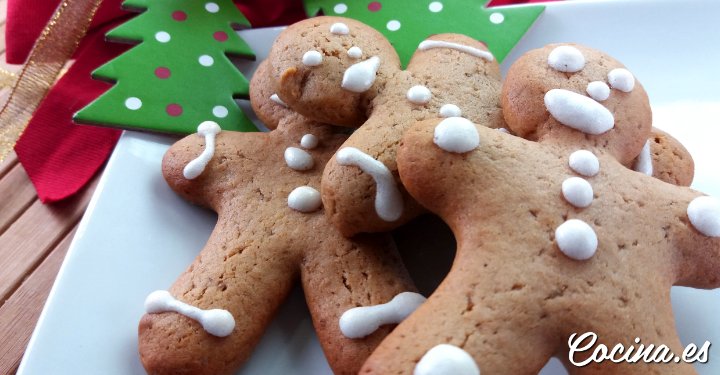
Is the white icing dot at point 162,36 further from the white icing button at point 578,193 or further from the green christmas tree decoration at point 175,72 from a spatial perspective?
the white icing button at point 578,193

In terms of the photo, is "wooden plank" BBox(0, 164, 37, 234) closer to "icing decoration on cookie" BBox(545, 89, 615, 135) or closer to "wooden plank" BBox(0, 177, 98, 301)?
"wooden plank" BBox(0, 177, 98, 301)

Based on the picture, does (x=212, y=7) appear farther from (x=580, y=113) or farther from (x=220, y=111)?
(x=580, y=113)

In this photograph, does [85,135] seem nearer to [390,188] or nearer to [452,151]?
[390,188]

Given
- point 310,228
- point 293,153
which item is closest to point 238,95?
point 293,153

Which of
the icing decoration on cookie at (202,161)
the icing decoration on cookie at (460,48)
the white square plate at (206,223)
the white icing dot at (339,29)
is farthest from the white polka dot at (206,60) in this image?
the icing decoration on cookie at (460,48)

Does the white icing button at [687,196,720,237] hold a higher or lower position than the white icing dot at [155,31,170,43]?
higher

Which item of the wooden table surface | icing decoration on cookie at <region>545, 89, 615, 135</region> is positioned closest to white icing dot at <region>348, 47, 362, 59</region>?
icing decoration on cookie at <region>545, 89, 615, 135</region>
